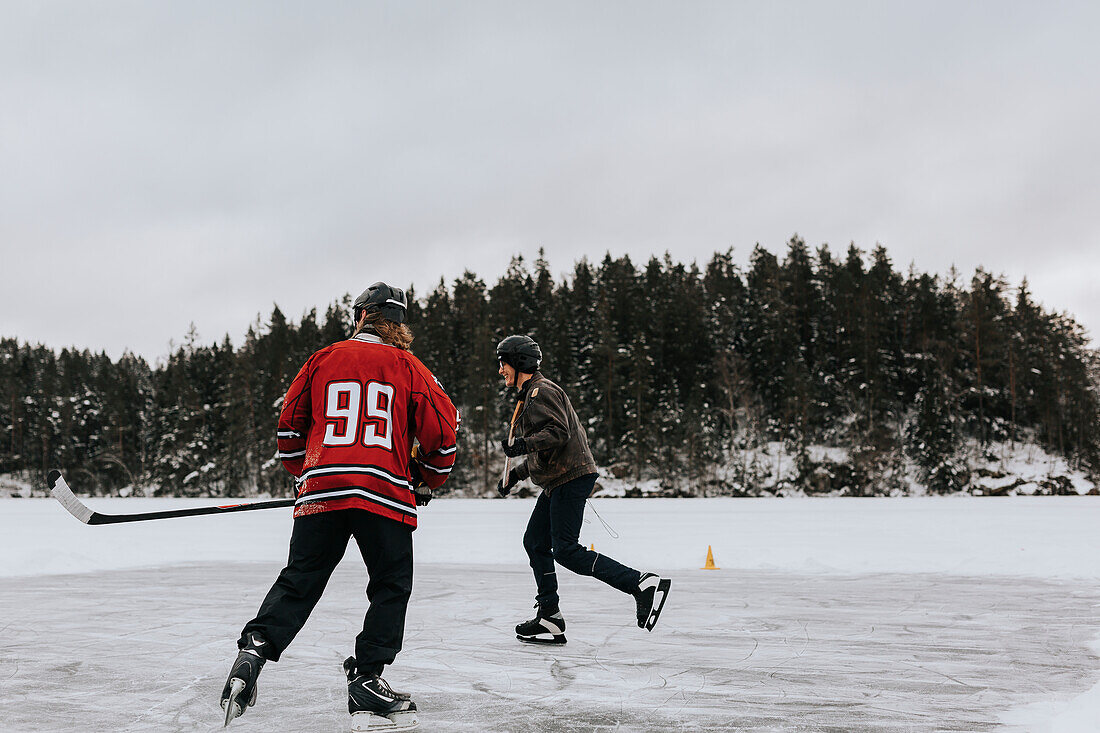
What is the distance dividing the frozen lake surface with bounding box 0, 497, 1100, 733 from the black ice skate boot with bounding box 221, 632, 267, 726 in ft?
1.08

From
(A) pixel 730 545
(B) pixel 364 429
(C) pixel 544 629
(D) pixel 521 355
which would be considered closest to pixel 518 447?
(D) pixel 521 355

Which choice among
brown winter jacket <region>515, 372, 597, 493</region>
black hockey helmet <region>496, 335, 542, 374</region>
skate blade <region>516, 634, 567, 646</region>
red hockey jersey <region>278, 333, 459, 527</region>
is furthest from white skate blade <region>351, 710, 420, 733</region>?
black hockey helmet <region>496, 335, 542, 374</region>

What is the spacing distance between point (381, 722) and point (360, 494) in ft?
2.85

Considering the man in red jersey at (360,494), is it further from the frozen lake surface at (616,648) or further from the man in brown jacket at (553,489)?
the man in brown jacket at (553,489)

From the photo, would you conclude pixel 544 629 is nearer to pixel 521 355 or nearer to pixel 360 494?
pixel 521 355

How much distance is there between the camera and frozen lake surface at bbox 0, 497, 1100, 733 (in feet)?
11.5

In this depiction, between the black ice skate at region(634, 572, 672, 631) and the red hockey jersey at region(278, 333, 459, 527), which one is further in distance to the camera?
the black ice skate at region(634, 572, 672, 631)

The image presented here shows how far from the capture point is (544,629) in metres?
5.15

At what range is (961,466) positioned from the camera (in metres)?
53.2

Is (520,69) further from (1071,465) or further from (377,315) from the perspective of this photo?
(1071,465)

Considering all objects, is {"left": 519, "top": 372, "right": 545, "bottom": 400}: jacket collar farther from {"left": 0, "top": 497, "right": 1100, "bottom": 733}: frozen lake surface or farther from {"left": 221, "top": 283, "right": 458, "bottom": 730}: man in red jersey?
{"left": 221, "top": 283, "right": 458, "bottom": 730}: man in red jersey

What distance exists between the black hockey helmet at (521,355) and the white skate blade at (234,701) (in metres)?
2.74

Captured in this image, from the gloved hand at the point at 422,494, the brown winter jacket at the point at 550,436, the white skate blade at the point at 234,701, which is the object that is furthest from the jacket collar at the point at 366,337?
the brown winter jacket at the point at 550,436

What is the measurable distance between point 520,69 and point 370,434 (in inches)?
489
